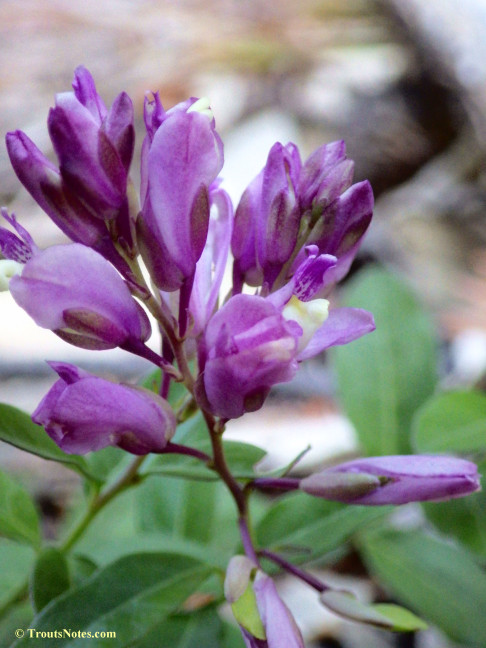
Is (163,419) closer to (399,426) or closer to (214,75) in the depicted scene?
(399,426)

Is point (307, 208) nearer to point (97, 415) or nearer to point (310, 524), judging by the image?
point (97, 415)

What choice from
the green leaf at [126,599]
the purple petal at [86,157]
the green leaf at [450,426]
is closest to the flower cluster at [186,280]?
the purple petal at [86,157]

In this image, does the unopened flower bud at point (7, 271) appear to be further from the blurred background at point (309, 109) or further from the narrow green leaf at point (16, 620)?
the blurred background at point (309, 109)

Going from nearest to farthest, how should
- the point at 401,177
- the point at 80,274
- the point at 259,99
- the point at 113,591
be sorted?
the point at 80,274 < the point at 113,591 < the point at 401,177 < the point at 259,99

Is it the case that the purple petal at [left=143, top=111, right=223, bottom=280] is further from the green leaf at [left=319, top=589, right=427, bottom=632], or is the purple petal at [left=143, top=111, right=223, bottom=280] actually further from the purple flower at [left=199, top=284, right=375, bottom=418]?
the green leaf at [left=319, top=589, right=427, bottom=632]

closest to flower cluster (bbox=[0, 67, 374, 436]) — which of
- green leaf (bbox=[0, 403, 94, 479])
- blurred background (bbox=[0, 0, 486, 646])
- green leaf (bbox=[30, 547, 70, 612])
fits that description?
green leaf (bbox=[0, 403, 94, 479])

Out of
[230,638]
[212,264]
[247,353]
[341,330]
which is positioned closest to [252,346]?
[247,353]

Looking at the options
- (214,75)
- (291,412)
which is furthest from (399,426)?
(214,75)
